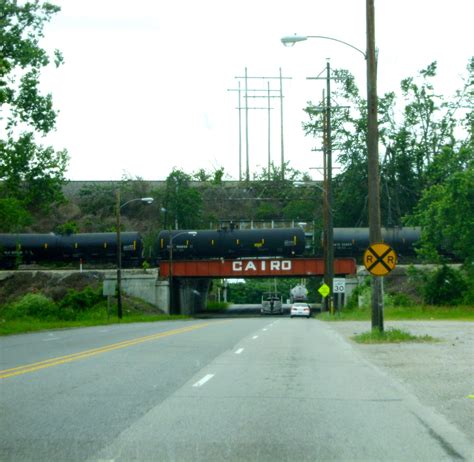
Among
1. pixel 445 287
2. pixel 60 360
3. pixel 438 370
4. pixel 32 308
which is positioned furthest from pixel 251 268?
pixel 438 370

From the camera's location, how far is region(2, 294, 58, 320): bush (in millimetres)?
58053

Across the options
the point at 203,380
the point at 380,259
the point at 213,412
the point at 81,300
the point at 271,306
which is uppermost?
the point at 380,259

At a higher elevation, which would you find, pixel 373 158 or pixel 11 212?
pixel 373 158

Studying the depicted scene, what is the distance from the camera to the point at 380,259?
83.4 ft

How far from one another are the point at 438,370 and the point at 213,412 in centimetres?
693

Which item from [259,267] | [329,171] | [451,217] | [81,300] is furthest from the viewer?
[259,267]

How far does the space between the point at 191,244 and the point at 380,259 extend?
1853 inches

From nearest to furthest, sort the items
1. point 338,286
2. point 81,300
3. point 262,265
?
1. point 338,286
2. point 81,300
3. point 262,265

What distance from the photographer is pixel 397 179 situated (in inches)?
A: 3718

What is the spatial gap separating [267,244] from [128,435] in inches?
2442

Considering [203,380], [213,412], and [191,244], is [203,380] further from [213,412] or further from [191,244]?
[191,244]

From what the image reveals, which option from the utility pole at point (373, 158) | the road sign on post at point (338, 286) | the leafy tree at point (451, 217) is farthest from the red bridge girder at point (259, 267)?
the utility pole at point (373, 158)

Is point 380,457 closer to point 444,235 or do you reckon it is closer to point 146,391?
point 146,391

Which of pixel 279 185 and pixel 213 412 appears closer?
pixel 213 412
